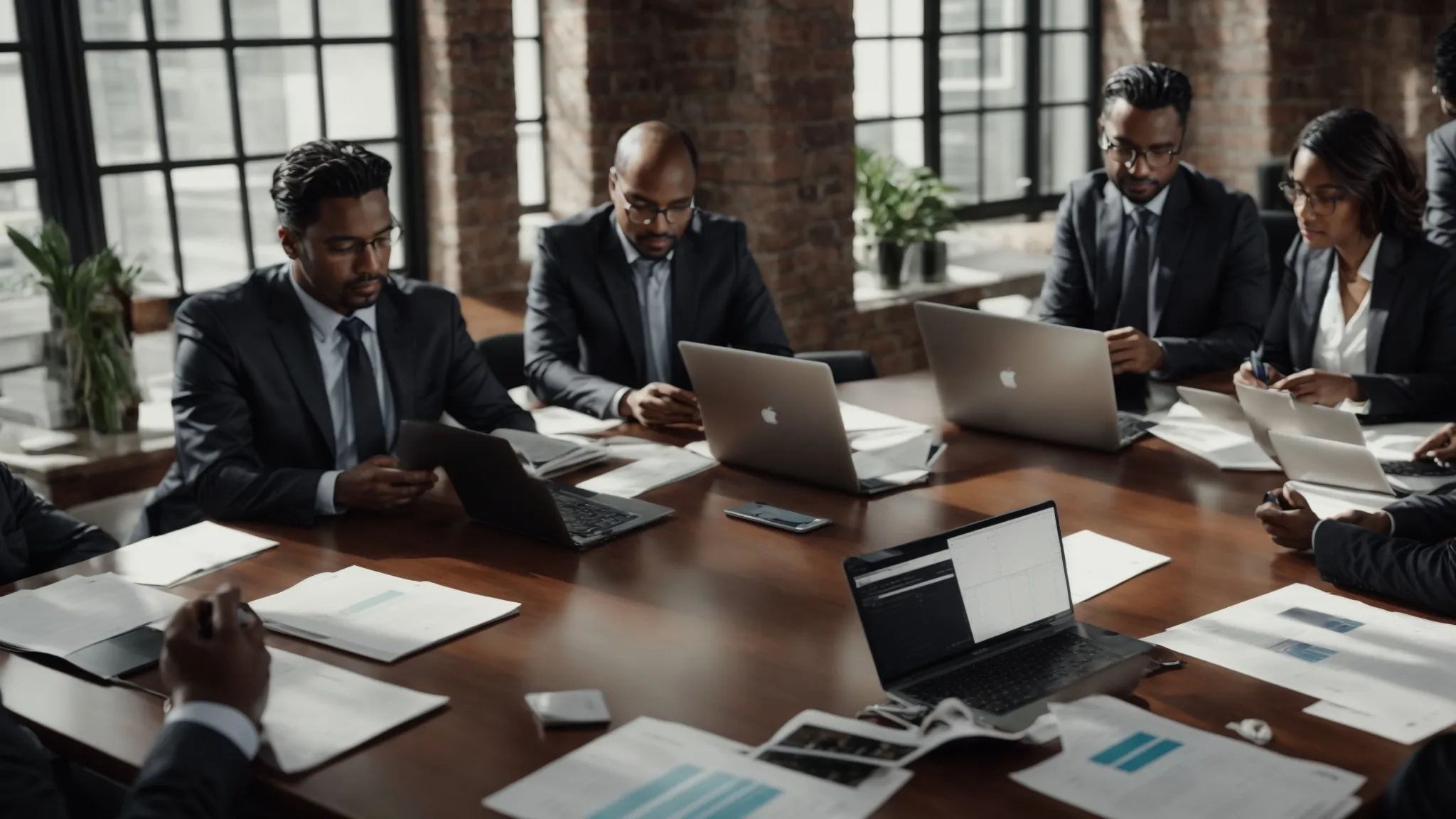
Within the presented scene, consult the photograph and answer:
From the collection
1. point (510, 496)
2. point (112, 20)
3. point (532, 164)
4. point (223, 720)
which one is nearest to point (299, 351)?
point (510, 496)

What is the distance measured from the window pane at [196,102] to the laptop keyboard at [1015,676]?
3.33 m

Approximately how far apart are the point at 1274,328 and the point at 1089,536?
1267 millimetres

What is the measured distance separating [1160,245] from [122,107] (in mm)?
2855

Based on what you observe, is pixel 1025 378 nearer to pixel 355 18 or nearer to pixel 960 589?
pixel 960 589

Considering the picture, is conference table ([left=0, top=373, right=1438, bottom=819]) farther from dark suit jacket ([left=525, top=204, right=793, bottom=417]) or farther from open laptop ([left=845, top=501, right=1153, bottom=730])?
dark suit jacket ([left=525, top=204, right=793, bottom=417])

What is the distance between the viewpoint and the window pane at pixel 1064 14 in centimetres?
659

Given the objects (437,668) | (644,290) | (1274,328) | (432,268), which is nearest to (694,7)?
(432,268)

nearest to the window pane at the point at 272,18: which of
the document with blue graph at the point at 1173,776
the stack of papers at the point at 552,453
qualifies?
the stack of papers at the point at 552,453

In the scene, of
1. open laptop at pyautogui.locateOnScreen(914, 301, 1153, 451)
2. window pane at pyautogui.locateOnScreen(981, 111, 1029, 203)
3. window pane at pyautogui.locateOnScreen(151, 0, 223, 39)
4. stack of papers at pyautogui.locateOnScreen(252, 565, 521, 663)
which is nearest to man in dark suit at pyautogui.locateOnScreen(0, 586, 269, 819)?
stack of papers at pyautogui.locateOnScreen(252, 565, 521, 663)

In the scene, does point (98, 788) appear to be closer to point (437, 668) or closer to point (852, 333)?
point (437, 668)

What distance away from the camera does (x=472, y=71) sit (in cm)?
483

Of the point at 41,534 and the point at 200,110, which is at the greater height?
the point at 200,110

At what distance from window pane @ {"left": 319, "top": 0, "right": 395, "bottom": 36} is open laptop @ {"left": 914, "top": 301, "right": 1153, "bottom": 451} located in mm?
2398

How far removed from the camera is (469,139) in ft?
15.9
